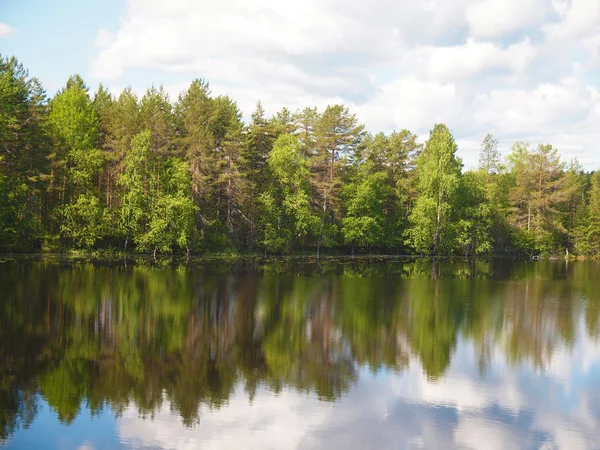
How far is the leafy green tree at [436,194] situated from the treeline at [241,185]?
18 cm

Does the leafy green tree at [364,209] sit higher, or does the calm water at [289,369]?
the leafy green tree at [364,209]

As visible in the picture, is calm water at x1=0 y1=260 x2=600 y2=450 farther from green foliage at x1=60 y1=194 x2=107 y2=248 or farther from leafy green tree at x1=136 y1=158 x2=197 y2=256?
leafy green tree at x1=136 y1=158 x2=197 y2=256

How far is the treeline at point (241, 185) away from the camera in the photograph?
5200 cm

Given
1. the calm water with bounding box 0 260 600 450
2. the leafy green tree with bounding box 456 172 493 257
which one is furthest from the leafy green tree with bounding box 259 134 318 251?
the calm water with bounding box 0 260 600 450

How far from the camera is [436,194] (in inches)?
2778

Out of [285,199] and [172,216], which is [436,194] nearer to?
[285,199]

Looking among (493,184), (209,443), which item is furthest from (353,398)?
(493,184)

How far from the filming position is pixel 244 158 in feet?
195

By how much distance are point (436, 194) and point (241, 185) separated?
2654cm

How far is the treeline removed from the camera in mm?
52000

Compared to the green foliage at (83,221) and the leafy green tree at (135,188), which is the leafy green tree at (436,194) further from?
the green foliage at (83,221)

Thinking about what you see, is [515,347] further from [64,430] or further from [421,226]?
[421,226]

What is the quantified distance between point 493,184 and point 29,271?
201ft

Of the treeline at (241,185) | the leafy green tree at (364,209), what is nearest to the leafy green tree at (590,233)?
the treeline at (241,185)
